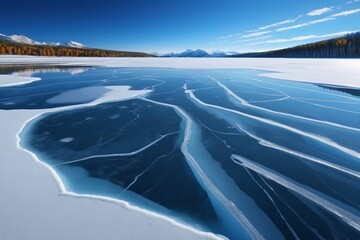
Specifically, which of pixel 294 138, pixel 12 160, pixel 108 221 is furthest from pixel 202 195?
pixel 12 160

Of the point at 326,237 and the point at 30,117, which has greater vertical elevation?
the point at 30,117

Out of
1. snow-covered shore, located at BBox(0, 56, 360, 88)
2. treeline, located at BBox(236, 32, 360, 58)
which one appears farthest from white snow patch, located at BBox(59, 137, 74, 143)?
treeline, located at BBox(236, 32, 360, 58)

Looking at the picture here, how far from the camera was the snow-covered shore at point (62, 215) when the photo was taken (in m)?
1.62

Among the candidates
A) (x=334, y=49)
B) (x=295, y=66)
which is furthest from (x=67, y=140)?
(x=334, y=49)

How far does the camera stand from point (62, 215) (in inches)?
71.2

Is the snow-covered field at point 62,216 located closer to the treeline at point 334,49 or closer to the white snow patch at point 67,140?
the white snow patch at point 67,140

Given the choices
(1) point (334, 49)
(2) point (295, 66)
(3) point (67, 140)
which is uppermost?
(1) point (334, 49)

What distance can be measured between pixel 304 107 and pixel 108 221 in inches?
208

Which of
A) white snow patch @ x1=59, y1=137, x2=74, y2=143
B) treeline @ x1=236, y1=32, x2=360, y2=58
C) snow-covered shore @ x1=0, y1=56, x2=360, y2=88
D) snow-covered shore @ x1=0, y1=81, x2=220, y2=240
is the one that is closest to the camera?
snow-covered shore @ x1=0, y1=81, x2=220, y2=240

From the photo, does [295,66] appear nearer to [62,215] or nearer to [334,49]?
[62,215]

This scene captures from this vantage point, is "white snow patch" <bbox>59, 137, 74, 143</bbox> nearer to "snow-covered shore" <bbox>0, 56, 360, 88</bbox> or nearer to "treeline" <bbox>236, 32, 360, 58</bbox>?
"snow-covered shore" <bbox>0, 56, 360, 88</bbox>

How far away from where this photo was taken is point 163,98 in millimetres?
6531

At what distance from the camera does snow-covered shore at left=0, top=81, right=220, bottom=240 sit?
1.62 m

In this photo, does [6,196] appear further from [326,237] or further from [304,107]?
[304,107]
